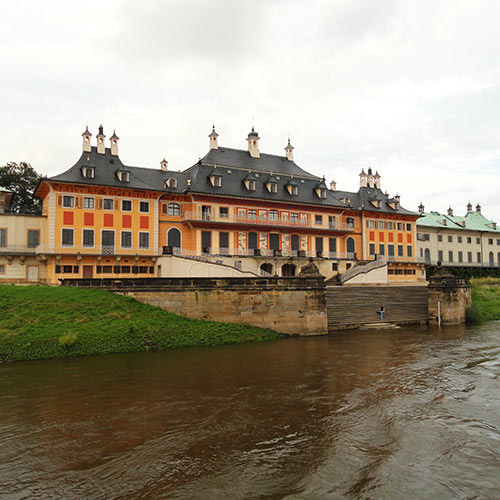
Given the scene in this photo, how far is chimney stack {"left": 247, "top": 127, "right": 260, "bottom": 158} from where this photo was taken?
51000 mm

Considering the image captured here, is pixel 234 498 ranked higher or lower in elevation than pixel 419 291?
lower

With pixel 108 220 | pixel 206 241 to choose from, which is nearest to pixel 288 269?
pixel 206 241

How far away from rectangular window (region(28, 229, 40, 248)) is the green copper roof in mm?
50176

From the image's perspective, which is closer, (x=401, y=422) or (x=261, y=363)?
(x=401, y=422)

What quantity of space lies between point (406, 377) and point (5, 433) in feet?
45.4

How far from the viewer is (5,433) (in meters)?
11.4

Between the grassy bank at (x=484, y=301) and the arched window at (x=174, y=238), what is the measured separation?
26.6m

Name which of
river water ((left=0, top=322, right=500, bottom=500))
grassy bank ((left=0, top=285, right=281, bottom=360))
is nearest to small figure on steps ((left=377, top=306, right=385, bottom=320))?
grassy bank ((left=0, top=285, right=281, bottom=360))

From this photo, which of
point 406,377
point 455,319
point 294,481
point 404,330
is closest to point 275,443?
point 294,481

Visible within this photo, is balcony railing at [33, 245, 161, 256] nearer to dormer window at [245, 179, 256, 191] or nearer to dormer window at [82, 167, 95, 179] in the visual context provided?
dormer window at [82, 167, 95, 179]

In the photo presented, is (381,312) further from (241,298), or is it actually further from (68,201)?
(68,201)

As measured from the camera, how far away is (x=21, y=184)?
Result: 50.0m

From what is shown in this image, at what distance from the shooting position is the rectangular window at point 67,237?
122ft

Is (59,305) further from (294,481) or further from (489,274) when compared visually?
(489,274)
